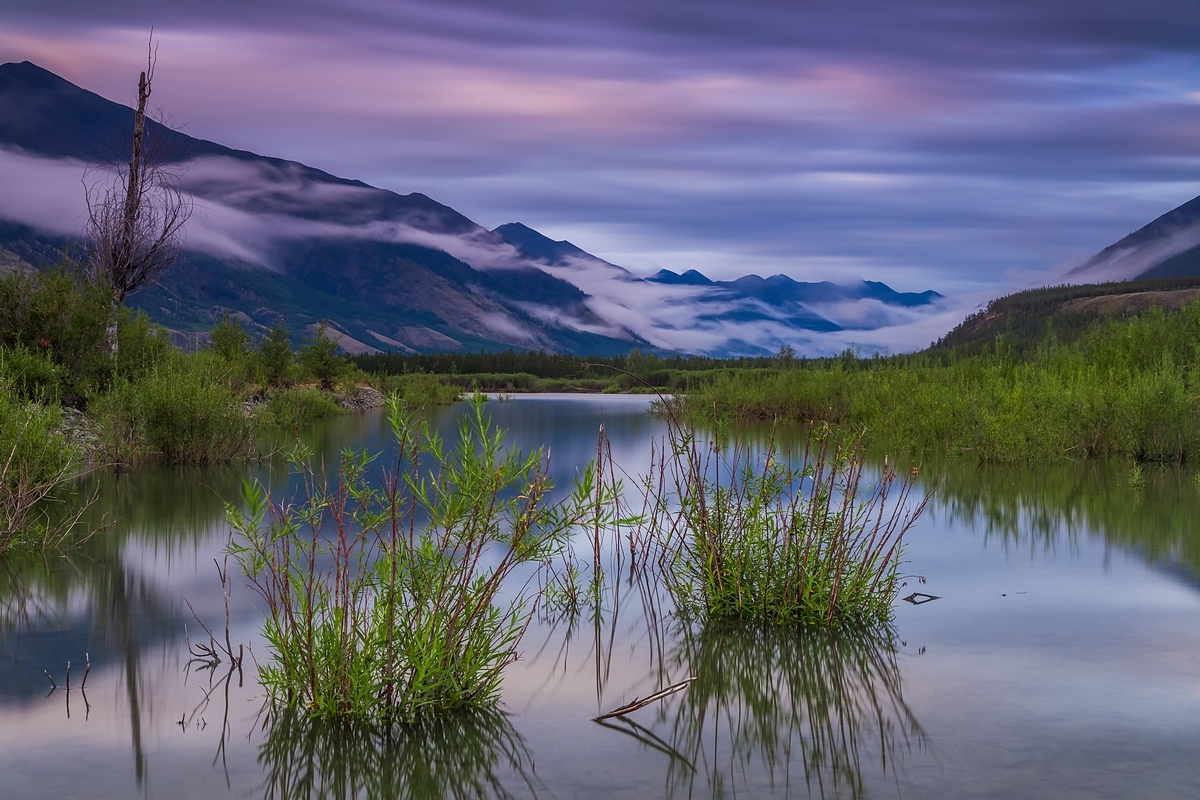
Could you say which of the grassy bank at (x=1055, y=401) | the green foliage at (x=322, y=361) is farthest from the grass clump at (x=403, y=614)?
the green foliage at (x=322, y=361)

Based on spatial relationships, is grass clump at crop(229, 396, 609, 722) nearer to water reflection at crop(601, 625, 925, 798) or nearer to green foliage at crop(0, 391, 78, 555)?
water reflection at crop(601, 625, 925, 798)

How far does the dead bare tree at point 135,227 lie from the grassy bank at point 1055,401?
13.3 m

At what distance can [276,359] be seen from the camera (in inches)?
1544

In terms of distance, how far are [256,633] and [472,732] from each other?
264 cm

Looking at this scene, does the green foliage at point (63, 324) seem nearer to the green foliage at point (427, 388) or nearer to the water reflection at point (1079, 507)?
the water reflection at point (1079, 507)

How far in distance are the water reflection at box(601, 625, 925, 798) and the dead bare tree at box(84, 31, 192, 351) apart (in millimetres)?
20514

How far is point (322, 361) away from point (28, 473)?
3544cm

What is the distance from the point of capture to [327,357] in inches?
1774

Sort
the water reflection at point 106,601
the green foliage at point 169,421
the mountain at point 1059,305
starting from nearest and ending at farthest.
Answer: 1. the water reflection at point 106,601
2. the green foliage at point 169,421
3. the mountain at point 1059,305

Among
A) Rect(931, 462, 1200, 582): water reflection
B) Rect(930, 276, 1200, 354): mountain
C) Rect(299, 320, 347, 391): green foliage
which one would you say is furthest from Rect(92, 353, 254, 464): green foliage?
Rect(930, 276, 1200, 354): mountain

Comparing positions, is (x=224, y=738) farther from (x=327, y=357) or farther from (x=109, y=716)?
(x=327, y=357)

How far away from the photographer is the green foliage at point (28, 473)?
952 cm

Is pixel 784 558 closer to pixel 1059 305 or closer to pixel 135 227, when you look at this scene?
pixel 135 227

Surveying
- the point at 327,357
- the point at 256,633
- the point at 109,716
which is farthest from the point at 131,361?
the point at 327,357
